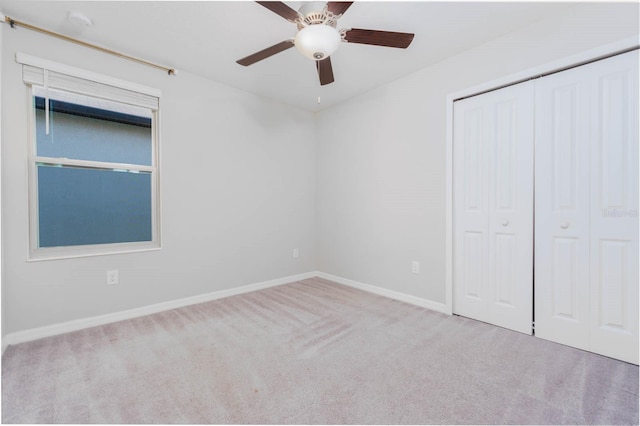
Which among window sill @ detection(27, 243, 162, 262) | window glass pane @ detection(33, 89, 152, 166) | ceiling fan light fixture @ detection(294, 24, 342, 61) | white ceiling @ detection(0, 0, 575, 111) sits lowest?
window sill @ detection(27, 243, 162, 262)

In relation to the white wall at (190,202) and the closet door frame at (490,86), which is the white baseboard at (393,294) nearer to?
the closet door frame at (490,86)

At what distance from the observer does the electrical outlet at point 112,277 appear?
2484 mm

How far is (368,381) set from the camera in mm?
1640

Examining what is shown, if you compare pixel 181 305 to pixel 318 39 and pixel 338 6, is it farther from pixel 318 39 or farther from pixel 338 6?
pixel 338 6

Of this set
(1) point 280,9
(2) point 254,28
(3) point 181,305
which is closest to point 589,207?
(1) point 280,9

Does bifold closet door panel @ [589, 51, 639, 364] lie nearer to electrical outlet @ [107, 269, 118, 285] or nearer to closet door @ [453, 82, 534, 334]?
closet door @ [453, 82, 534, 334]

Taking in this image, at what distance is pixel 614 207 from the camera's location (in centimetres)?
187

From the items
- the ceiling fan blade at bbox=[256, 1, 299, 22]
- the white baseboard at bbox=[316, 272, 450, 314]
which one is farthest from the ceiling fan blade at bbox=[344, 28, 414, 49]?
the white baseboard at bbox=[316, 272, 450, 314]

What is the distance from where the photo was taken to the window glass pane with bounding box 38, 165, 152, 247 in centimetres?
230

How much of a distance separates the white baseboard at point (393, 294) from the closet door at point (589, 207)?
31.2 inches

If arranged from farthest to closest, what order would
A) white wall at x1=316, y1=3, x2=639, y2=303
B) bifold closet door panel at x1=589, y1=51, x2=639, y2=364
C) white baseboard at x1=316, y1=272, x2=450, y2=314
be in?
1. white baseboard at x1=316, y1=272, x2=450, y2=314
2. white wall at x1=316, y1=3, x2=639, y2=303
3. bifold closet door panel at x1=589, y1=51, x2=639, y2=364

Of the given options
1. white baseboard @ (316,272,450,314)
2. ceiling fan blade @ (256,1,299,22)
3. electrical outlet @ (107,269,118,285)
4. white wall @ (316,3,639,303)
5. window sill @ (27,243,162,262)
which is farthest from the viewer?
white baseboard @ (316,272,450,314)

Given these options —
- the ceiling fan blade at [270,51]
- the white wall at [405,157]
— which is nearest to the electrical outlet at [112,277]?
the ceiling fan blade at [270,51]

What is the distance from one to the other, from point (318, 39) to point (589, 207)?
7.21ft
